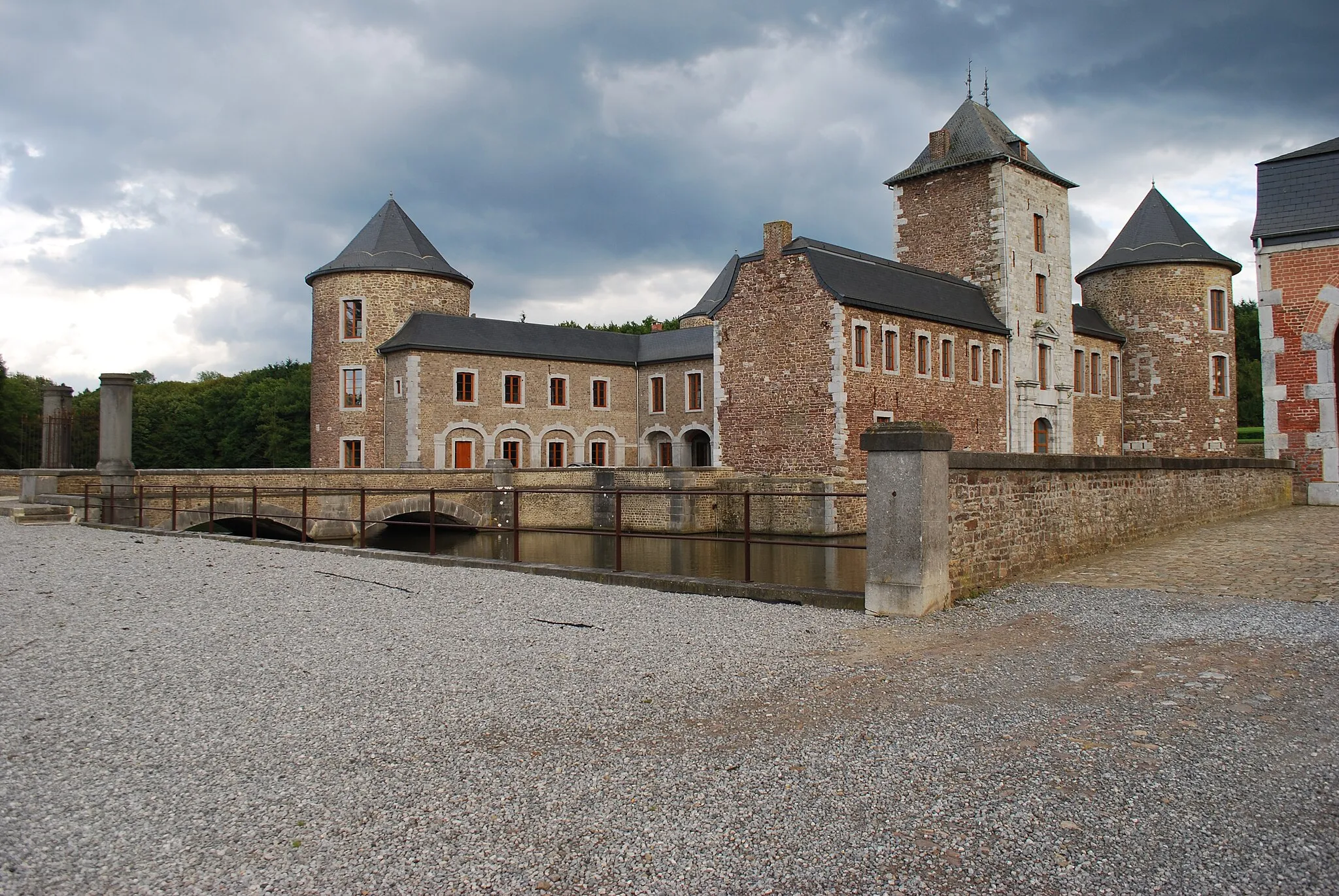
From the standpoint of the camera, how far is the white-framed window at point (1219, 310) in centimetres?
3173

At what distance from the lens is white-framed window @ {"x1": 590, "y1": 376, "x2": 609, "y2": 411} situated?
109ft

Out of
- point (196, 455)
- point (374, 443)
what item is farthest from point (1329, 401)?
point (196, 455)

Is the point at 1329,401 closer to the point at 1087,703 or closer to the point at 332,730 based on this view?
the point at 1087,703

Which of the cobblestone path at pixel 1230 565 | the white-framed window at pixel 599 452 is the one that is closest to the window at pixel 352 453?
the white-framed window at pixel 599 452

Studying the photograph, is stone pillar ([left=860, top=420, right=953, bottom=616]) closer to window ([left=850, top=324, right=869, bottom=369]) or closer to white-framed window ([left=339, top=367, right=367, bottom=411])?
window ([left=850, top=324, right=869, bottom=369])

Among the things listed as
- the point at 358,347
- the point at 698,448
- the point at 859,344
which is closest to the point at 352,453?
the point at 358,347

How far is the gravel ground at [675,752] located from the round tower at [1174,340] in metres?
28.9

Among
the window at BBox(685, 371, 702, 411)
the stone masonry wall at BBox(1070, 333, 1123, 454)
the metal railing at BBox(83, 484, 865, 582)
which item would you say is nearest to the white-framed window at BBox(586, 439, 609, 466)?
the window at BBox(685, 371, 702, 411)

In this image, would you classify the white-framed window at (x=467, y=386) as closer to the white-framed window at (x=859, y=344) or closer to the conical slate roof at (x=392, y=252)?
the conical slate roof at (x=392, y=252)

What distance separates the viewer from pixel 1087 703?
4141 millimetres

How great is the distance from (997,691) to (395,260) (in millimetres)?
30044

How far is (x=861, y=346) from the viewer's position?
899 inches

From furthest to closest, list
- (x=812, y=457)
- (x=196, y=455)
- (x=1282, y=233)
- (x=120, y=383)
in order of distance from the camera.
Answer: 1. (x=196, y=455)
2. (x=812, y=457)
3. (x=120, y=383)
4. (x=1282, y=233)

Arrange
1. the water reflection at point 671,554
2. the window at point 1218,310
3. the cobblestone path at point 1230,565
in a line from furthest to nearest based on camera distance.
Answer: the window at point 1218,310
the water reflection at point 671,554
the cobblestone path at point 1230,565
